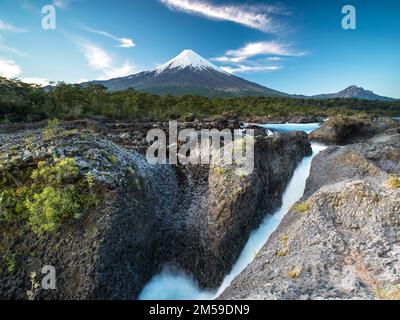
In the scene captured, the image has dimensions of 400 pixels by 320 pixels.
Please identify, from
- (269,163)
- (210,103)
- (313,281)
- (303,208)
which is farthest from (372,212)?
(210,103)

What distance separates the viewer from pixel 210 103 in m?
81.0

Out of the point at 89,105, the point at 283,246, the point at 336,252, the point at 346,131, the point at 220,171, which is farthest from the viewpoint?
the point at 89,105

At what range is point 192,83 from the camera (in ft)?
563

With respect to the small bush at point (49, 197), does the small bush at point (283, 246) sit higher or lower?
lower

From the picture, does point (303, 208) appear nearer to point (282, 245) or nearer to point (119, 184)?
point (282, 245)

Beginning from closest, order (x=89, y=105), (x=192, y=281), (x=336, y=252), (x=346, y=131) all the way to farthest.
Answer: (x=336, y=252) → (x=192, y=281) → (x=346, y=131) → (x=89, y=105)

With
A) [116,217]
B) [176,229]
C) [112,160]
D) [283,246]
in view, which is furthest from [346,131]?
[116,217]

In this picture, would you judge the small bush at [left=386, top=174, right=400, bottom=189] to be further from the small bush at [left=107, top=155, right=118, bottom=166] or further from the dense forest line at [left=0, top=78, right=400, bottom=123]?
the dense forest line at [left=0, top=78, right=400, bottom=123]

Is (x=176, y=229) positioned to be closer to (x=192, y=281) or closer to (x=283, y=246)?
(x=192, y=281)

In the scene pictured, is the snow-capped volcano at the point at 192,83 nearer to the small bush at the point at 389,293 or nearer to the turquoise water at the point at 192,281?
the turquoise water at the point at 192,281

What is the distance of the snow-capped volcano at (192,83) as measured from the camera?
524 feet

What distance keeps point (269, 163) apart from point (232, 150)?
206cm
